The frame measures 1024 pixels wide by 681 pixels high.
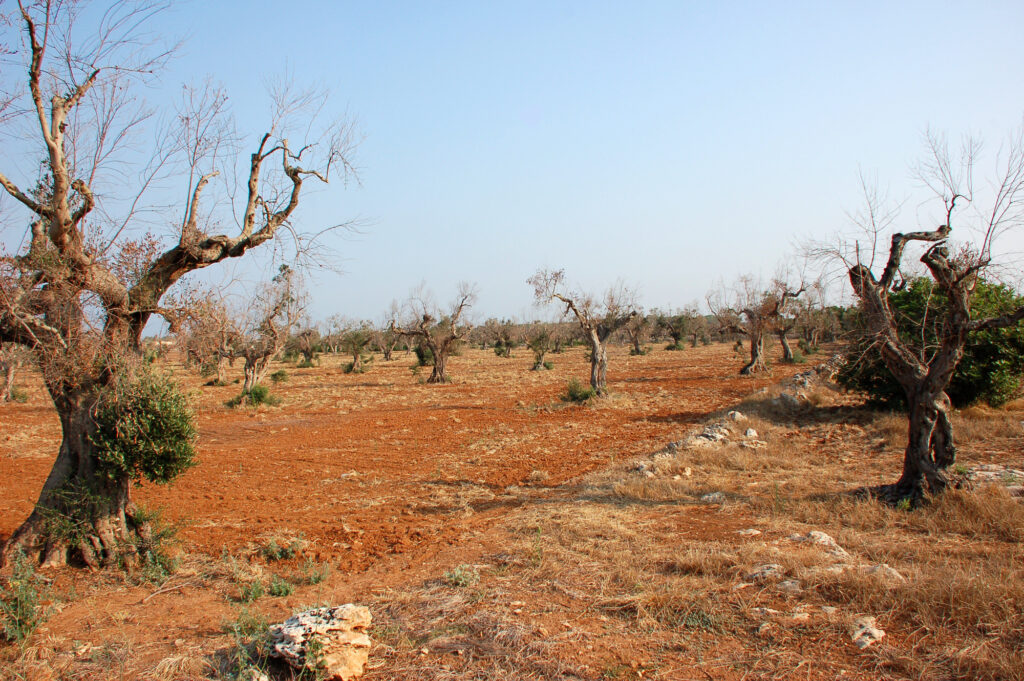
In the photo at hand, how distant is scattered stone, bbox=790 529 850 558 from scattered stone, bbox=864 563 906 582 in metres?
0.41

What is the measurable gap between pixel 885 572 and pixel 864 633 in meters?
1.02

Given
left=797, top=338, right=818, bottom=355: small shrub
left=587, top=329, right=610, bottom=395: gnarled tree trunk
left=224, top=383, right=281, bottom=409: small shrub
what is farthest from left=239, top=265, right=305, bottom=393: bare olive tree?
left=797, top=338, right=818, bottom=355: small shrub

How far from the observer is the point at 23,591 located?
184 inches

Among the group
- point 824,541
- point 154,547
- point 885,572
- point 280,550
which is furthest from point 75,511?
point 885,572

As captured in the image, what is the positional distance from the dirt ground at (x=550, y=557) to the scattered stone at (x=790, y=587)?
0.07 meters

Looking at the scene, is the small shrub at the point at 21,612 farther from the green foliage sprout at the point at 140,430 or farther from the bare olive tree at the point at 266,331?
the bare olive tree at the point at 266,331

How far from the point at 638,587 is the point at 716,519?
2.39m

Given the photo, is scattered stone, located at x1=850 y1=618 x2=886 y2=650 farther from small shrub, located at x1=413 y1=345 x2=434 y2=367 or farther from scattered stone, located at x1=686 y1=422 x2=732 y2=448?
small shrub, located at x1=413 y1=345 x2=434 y2=367

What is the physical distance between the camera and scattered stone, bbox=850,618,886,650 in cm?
392

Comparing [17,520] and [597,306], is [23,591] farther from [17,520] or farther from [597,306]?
[597,306]

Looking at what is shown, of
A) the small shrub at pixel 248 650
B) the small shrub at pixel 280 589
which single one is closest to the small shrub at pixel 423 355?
the small shrub at pixel 280 589

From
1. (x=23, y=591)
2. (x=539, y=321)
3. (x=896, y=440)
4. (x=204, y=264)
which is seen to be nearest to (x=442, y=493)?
(x=204, y=264)

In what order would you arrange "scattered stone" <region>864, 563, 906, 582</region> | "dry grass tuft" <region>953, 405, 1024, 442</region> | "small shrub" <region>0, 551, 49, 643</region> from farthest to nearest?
"dry grass tuft" <region>953, 405, 1024, 442</region>, "scattered stone" <region>864, 563, 906, 582</region>, "small shrub" <region>0, 551, 49, 643</region>

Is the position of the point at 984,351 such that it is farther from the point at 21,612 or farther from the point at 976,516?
the point at 21,612
